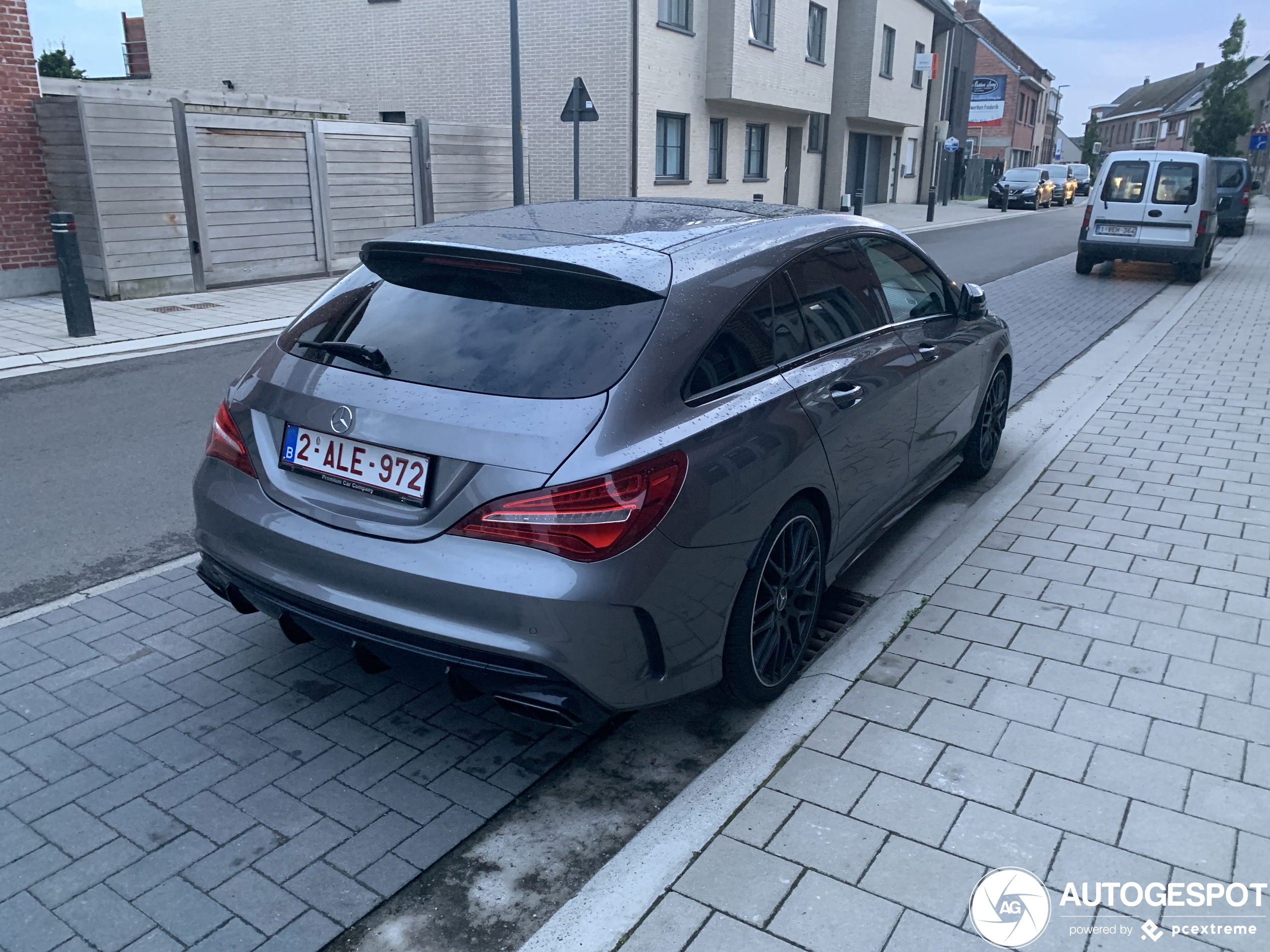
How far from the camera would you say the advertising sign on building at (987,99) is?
49750 millimetres

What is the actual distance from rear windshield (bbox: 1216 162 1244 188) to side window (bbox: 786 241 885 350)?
79.9 ft

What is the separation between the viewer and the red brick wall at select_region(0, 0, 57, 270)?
492 inches

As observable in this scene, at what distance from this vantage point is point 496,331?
3.09 m

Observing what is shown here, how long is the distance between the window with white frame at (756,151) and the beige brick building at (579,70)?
4 centimetres

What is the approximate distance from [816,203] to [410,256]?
104ft

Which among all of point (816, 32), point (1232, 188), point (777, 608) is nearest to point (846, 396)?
point (777, 608)

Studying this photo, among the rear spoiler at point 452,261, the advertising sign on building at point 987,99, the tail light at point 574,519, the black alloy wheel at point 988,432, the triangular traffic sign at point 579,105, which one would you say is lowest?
the black alloy wheel at point 988,432

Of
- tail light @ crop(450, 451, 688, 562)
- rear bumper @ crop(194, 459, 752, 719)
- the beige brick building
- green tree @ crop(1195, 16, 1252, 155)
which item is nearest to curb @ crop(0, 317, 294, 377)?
rear bumper @ crop(194, 459, 752, 719)

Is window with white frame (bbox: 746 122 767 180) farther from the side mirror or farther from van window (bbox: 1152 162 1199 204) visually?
the side mirror

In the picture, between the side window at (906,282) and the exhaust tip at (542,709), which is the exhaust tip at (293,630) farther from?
the side window at (906,282)

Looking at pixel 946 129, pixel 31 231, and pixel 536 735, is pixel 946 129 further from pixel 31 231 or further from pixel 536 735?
pixel 536 735

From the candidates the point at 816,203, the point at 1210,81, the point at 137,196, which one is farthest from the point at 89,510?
the point at 1210,81

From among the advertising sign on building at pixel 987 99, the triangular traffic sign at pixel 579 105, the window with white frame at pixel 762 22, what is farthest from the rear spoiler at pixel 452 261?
the advertising sign on building at pixel 987 99

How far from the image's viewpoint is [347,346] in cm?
321
